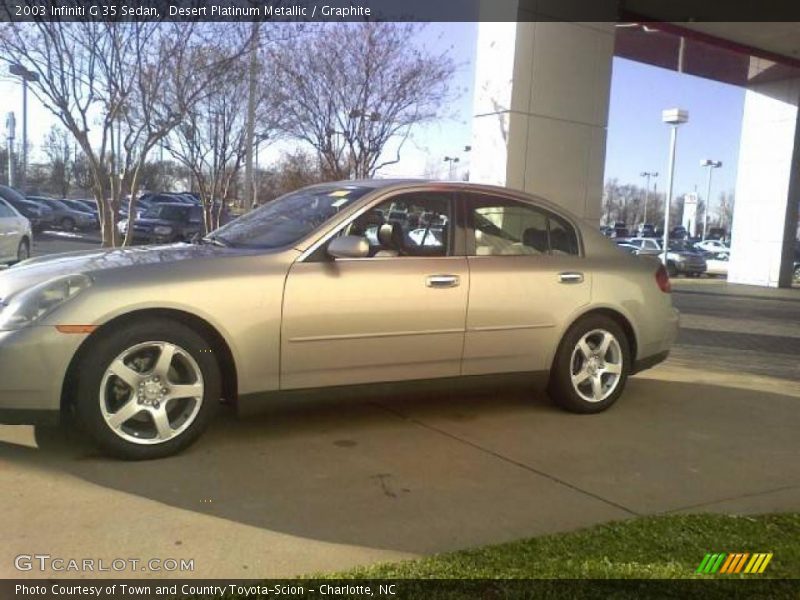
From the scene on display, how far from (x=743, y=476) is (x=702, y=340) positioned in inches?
222

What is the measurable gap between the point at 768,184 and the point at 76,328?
68.8 feet

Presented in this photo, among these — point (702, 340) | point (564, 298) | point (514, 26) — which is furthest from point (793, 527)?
point (514, 26)

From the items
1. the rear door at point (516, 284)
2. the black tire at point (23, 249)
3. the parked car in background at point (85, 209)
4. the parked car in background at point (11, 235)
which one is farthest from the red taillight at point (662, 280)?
the parked car in background at point (85, 209)

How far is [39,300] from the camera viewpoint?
3.87 meters

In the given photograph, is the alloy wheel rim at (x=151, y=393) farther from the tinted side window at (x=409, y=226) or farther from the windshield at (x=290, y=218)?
the tinted side window at (x=409, y=226)

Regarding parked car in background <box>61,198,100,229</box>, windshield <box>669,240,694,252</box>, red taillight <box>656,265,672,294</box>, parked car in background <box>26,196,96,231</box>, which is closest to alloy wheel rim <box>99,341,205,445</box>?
red taillight <box>656,265,672,294</box>

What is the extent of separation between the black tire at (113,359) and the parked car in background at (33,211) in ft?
97.0

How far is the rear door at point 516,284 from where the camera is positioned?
4.98 m

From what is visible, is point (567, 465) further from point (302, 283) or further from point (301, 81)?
point (301, 81)

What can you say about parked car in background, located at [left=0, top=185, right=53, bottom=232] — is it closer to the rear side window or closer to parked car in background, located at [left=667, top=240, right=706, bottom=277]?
parked car in background, located at [left=667, top=240, right=706, bottom=277]

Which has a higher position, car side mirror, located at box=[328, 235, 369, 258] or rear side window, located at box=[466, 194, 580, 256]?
rear side window, located at box=[466, 194, 580, 256]

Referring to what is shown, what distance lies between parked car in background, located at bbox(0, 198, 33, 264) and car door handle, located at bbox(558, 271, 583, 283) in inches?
395

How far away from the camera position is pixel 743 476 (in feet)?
14.4

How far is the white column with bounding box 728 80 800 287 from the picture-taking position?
798 inches
